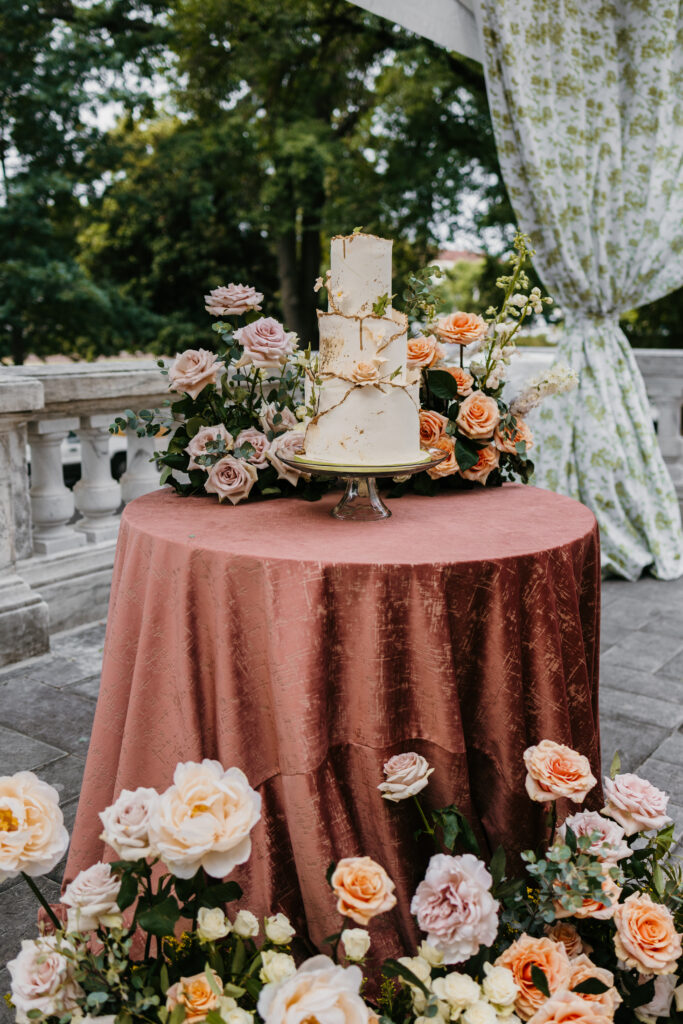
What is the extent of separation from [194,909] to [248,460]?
945mm

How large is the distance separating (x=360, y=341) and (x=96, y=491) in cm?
241

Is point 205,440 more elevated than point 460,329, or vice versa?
point 460,329

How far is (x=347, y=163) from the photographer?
1081 cm

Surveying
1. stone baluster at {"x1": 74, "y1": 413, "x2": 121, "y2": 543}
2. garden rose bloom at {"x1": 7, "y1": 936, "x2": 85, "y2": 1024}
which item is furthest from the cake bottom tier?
stone baluster at {"x1": 74, "y1": 413, "x2": 121, "y2": 543}

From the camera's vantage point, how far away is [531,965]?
4.27ft

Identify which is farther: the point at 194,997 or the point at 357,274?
the point at 357,274

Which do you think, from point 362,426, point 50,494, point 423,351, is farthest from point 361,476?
point 50,494

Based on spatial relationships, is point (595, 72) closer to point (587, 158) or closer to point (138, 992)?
point (587, 158)

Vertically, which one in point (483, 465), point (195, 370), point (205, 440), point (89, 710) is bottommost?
point (89, 710)

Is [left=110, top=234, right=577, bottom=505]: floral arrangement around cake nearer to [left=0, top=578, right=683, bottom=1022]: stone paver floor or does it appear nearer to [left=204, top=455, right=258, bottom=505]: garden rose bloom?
[left=204, top=455, right=258, bottom=505]: garden rose bloom

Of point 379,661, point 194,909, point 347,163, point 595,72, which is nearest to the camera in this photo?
point 194,909

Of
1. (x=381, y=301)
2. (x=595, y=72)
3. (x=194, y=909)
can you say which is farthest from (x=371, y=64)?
(x=194, y=909)

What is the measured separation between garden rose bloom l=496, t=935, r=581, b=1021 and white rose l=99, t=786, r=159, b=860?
1.96ft

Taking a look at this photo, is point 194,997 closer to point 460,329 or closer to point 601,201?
point 460,329
